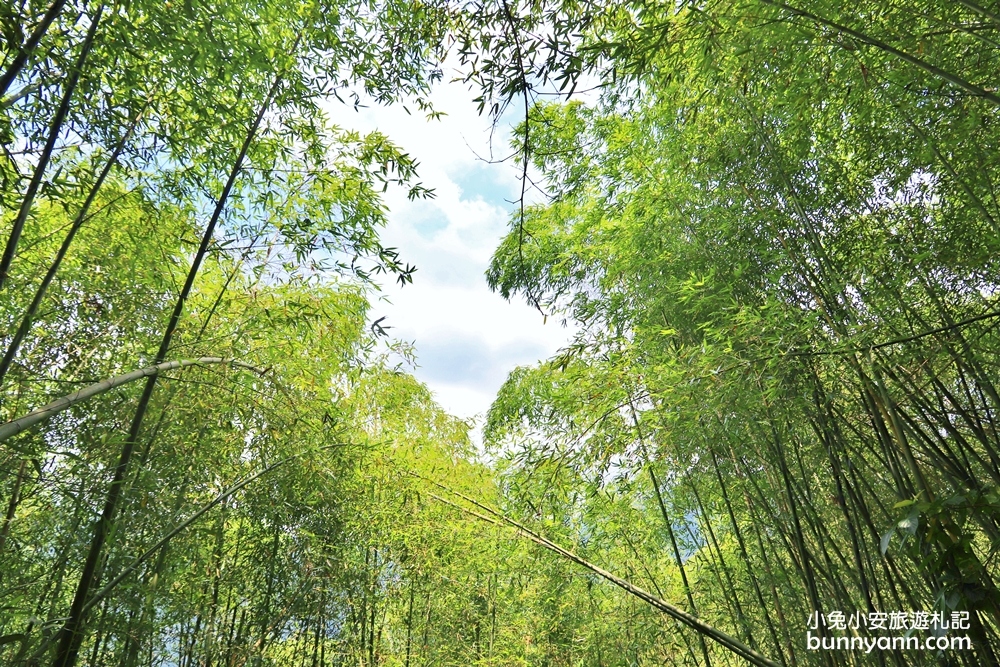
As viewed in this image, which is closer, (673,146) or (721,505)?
(673,146)

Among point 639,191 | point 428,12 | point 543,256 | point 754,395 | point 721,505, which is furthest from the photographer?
point 543,256

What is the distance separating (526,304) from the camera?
2570mm

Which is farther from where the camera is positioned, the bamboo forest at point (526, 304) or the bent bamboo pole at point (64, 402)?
the bamboo forest at point (526, 304)

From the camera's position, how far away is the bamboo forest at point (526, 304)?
88.4 inches

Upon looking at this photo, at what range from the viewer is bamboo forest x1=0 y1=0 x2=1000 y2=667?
2244 millimetres

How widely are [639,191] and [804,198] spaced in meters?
1.05

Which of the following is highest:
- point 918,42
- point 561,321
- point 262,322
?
point 561,321

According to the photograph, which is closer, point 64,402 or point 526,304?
point 64,402

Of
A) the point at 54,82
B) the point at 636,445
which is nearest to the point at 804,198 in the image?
the point at 636,445

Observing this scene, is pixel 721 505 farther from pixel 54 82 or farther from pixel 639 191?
pixel 54 82

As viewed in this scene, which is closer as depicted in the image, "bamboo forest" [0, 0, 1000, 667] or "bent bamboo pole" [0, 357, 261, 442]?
"bent bamboo pole" [0, 357, 261, 442]

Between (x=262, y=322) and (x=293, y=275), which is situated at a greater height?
(x=293, y=275)

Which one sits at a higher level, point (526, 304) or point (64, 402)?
point (526, 304)

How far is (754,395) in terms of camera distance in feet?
9.71
